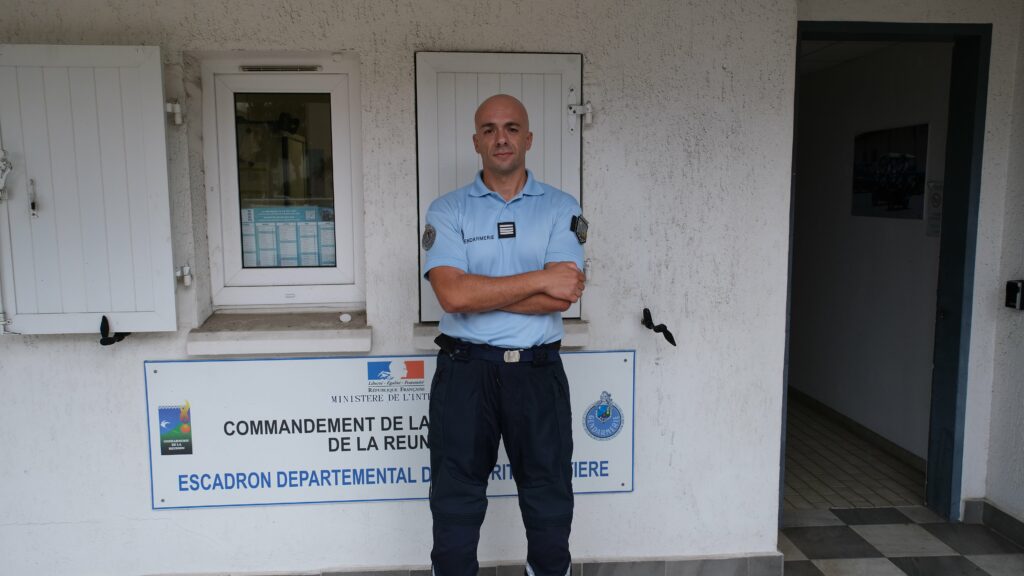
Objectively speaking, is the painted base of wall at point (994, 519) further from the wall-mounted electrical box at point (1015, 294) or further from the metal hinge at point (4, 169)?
the metal hinge at point (4, 169)

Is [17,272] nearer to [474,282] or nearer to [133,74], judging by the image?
[133,74]

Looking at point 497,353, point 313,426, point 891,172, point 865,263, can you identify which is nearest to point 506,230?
point 497,353

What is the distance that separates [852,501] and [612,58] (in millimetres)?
2938

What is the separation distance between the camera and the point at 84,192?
2787 millimetres

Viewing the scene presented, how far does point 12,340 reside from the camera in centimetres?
295

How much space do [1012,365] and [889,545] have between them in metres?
1.11

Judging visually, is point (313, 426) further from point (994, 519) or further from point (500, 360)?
point (994, 519)

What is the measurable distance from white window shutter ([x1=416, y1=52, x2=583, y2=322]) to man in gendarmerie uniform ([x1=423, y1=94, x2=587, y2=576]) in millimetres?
415

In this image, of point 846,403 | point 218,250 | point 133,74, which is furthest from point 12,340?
point 846,403

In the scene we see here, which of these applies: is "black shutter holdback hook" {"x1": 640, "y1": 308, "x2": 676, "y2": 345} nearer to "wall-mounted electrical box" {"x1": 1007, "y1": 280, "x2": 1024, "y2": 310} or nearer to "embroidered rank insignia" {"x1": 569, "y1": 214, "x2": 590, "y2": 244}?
"embroidered rank insignia" {"x1": 569, "y1": 214, "x2": 590, "y2": 244}

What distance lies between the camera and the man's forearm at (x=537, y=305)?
2.36m

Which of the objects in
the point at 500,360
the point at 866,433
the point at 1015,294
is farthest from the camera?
the point at 866,433

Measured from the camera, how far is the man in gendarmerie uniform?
2.46 metres

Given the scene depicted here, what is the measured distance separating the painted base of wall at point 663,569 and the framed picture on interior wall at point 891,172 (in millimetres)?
2651
